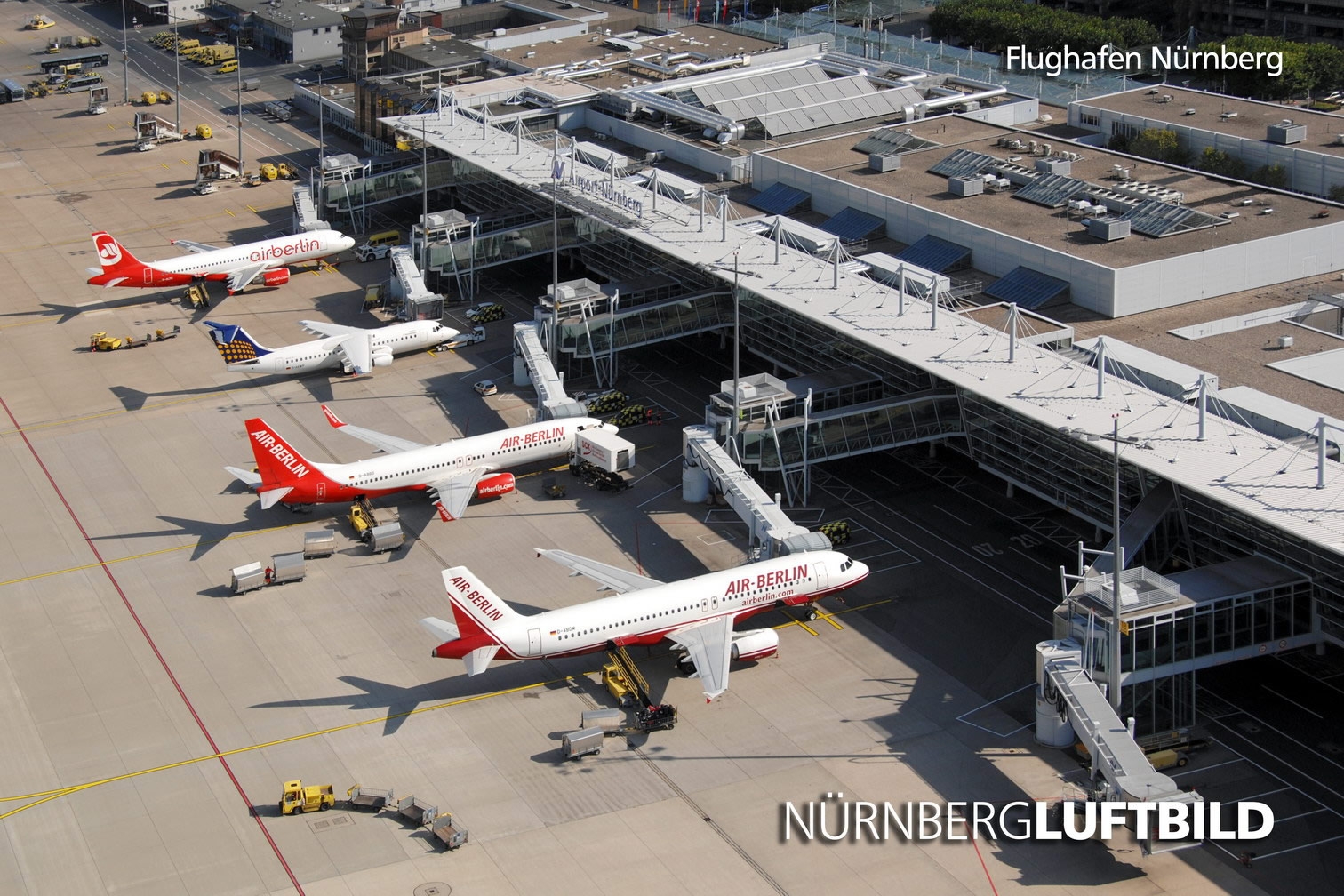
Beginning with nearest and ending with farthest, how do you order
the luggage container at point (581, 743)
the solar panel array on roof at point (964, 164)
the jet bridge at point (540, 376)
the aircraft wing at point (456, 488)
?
1. the luggage container at point (581, 743)
2. the aircraft wing at point (456, 488)
3. the jet bridge at point (540, 376)
4. the solar panel array on roof at point (964, 164)

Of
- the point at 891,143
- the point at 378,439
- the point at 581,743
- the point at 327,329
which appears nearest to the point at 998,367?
the point at 581,743

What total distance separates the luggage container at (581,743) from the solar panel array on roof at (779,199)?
67.8 m

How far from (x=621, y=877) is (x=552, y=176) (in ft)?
251

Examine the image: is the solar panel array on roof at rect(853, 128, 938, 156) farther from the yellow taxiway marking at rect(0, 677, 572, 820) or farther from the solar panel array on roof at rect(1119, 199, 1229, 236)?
the yellow taxiway marking at rect(0, 677, 572, 820)

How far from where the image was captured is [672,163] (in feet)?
501

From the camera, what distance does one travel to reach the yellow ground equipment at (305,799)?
74875 millimetres

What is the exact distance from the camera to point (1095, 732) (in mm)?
73375

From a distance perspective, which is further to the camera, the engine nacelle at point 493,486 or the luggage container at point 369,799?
the engine nacelle at point 493,486

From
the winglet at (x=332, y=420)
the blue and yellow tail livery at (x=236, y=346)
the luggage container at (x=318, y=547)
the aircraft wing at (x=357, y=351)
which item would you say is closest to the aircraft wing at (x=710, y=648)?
the luggage container at (x=318, y=547)

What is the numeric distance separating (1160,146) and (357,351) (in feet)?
246

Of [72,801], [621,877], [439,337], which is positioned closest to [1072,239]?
[439,337]

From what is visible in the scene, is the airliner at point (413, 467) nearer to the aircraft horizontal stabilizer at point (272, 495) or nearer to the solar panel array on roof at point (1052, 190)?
the aircraft horizontal stabilizer at point (272, 495)

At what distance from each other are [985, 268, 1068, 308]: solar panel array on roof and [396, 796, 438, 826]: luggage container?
2344 inches

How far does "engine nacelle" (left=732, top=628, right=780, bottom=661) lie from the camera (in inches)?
3391
